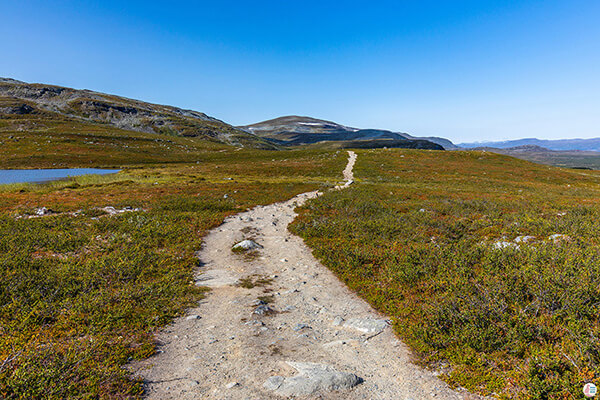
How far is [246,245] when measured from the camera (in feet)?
51.3

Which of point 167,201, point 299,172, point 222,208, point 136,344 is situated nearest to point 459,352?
point 136,344

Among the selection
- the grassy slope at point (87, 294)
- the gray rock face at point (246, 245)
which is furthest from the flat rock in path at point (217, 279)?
the gray rock face at point (246, 245)

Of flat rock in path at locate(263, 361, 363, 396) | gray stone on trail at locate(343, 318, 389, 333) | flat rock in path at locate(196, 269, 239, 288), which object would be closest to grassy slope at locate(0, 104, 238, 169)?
flat rock in path at locate(196, 269, 239, 288)

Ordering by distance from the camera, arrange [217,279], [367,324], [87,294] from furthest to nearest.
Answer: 1. [217,279]
2. [87,294]
3. [367,324]

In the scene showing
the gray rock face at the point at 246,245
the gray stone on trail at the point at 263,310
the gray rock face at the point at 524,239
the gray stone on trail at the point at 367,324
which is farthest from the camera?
the gray rock face at the point at 246,245

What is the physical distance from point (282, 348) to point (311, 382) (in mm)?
1466

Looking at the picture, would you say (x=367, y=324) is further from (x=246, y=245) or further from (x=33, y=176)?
(x=33, y=176)

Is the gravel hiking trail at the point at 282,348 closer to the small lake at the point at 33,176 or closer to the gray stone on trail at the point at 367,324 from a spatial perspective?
the gray stone on trail at the point at 367,324

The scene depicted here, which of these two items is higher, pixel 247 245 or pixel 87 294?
pixel 87 294

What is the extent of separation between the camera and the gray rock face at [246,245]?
15.4 metres

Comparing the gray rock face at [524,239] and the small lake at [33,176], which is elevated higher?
the gray rock face at [524,239]

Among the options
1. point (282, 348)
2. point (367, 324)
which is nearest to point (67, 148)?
point (282, 348)

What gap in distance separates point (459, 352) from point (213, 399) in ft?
17.9

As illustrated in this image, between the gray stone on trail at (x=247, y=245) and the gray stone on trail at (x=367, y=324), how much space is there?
844cm
